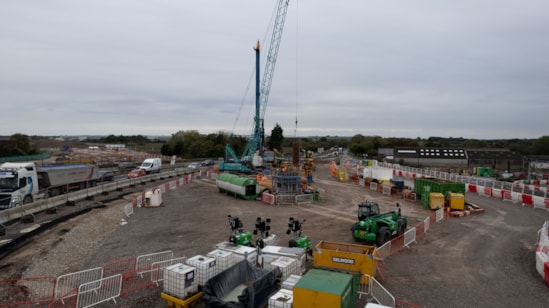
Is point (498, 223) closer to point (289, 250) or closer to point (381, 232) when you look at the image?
point (381, 232)

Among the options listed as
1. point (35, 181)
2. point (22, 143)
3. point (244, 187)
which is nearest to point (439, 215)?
point (244, 187)

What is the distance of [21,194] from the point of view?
23.4 metres

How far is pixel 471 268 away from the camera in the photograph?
14148 millimetres

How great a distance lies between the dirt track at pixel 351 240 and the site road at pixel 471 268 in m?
0.04

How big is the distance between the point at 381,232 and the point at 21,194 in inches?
930

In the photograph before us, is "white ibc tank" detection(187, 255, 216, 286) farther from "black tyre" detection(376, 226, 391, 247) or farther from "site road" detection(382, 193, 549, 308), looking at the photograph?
"black tyre" detection(376, 226, 391, 247)

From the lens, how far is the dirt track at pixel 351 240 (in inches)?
472

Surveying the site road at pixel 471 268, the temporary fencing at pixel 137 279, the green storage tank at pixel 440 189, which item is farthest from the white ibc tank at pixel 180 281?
the green storage tank at pixel 440 189

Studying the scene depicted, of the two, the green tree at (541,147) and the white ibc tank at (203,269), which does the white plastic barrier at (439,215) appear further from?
the green tree at (541,147)

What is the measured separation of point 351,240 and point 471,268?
5.66 m

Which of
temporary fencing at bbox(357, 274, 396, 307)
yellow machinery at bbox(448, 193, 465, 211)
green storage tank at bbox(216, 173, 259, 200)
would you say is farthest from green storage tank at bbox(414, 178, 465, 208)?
temporary fencing at bbox(357, 274, 396, 307)

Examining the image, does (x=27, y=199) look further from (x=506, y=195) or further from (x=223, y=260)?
(x=506, y=195)

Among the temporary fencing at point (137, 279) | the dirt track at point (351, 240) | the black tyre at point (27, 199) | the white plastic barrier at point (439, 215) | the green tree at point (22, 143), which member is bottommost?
the dirt track at point (351, 240)

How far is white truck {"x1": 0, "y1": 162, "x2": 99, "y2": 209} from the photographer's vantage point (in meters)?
22.8
